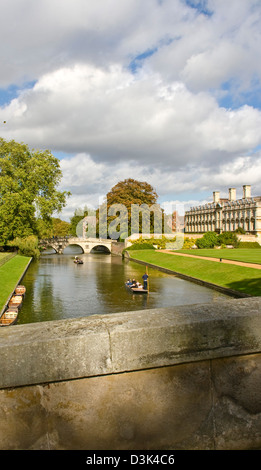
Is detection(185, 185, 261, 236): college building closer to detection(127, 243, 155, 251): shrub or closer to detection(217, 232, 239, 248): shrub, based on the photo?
detection(217, 232, 239, 248): shrub

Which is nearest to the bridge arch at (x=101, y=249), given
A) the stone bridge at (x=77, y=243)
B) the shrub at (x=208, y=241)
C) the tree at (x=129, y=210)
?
the stone bridge at (x=77, y=243)

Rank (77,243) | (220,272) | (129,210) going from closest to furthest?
(220,272) < (129,210) < (77,243)

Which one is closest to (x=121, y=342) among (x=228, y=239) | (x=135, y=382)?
(x=135, y=382)

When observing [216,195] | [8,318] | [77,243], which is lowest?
[8,318]

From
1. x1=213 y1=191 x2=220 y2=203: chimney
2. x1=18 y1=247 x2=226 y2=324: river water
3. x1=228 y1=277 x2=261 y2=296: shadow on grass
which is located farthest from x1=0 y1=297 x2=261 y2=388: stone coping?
x1=213 y1=191 x2=220 y2=203: chimney

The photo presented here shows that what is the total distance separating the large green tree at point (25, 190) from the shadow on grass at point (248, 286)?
33.4 m

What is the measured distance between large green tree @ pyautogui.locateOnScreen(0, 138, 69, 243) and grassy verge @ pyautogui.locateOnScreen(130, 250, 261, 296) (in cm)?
1981

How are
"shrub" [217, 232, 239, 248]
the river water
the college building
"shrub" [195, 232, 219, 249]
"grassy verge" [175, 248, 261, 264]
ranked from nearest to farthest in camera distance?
1. the river water
2. "grassy verge" [175, 248, 261, 264]
3. "shrub" [195, 232, 219, 249]
4. "shrub" [217, 232, 239, 248]
5. the college building

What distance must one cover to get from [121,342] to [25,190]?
5062cm

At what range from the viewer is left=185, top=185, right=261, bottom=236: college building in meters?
88.3

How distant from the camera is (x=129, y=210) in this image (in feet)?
248

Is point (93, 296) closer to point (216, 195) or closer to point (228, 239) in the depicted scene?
point (228, 239)
